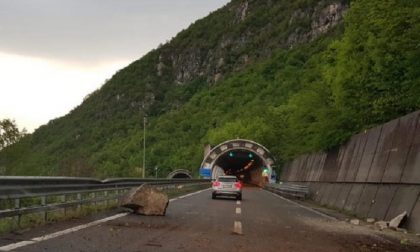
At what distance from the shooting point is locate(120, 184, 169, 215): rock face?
17.5 m

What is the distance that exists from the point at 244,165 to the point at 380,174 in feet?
324

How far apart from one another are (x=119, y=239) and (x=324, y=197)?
23.2 metres

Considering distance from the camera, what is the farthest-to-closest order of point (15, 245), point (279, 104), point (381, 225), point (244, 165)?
1. point (244, 165)
2. point (279, 104)
3. point (381, 225)
4. point (15, 245)

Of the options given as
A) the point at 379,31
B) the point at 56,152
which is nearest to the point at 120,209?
the point at 379,31

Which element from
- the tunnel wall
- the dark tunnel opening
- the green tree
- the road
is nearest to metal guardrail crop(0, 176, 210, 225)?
the road

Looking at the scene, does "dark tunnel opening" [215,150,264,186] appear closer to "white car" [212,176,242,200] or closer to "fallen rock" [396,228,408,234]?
"white car" [212,176,242,200]

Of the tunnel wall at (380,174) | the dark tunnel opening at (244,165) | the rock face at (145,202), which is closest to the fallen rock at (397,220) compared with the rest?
the tunnel wall at (380,174)

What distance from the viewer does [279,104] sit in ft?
390

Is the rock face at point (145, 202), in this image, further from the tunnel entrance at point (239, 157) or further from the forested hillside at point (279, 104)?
the tunnel entrance at point (239, 157)

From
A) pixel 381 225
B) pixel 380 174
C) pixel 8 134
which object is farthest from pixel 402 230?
pixel 8 134

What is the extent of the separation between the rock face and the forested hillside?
1181 centimetres

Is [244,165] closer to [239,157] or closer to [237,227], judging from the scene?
[239,157]

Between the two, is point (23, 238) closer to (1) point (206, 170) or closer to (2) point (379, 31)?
(2) point (379, 31)

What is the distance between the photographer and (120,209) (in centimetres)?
1897
